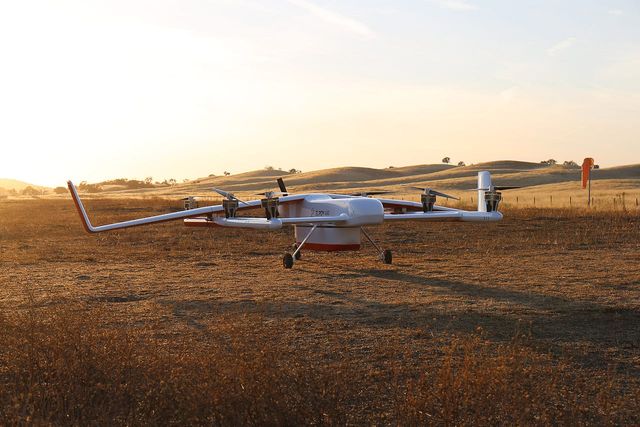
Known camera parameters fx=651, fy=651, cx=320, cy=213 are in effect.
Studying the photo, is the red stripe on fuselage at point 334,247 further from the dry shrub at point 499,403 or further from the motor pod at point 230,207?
the dry shrub at point 499,403

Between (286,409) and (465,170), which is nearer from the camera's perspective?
(286,409)

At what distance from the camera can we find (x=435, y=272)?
60.5ft

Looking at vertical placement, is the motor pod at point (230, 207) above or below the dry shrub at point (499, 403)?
above

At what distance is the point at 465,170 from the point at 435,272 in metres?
109

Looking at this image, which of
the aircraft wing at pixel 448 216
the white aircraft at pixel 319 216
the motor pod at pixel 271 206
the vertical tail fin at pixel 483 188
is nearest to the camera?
the motor pod at pixel 271 206

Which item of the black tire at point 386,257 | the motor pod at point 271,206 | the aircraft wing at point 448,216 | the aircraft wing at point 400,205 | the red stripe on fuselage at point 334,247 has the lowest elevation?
the black tire at point 386,257

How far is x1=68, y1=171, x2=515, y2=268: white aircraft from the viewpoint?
19.0 metres

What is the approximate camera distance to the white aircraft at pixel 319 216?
19.0 metres

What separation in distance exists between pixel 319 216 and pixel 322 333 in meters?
9.75

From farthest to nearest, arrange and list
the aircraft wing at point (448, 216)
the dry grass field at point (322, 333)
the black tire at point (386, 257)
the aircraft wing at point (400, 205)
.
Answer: the aircraft wing at point (400, 205), the black tire at point (386, 257), the aircraft wing at point (448, 216), the dry grass field at point (322, 333)

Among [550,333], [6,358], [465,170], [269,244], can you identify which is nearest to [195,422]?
[6,358]

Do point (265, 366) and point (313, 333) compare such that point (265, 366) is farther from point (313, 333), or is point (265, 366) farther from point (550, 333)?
point (550, 333)

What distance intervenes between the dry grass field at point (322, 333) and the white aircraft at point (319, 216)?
96 centimetres

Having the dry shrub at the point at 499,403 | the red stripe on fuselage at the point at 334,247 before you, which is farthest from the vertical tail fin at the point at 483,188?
the dry shrub at the point at 499,403
